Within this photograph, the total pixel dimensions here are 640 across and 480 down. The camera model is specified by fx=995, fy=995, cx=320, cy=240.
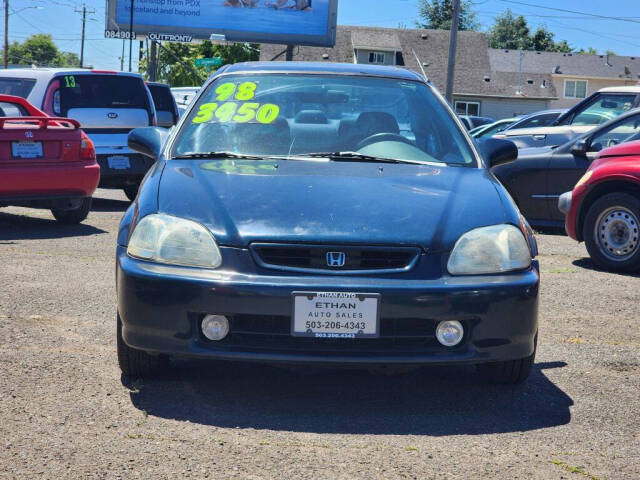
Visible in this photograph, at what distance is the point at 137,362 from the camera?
4406 millimetres

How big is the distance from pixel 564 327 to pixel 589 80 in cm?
7329

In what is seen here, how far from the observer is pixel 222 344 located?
405 centimetres

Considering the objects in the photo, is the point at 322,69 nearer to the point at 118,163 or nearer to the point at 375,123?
the point at 375,123

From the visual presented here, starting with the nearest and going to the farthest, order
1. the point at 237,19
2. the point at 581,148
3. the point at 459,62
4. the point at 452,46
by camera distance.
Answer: the point at 581,148 → the point at 452,46 → the point at 237,19 → the point at 459,62

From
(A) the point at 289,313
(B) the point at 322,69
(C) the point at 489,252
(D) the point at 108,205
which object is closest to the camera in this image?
(A) the point at 289,313

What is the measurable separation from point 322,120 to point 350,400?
5.36 feet

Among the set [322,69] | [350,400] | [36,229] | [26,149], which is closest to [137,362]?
[350,400]

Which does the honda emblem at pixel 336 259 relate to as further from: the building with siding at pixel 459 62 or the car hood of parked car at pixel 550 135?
the building with siding at pixel 459 62

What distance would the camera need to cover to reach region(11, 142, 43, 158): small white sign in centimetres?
979

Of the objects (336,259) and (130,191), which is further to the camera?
(130,191)

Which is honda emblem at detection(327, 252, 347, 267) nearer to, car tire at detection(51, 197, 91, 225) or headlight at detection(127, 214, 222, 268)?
headlight at detection(127, 214, 222, 268)

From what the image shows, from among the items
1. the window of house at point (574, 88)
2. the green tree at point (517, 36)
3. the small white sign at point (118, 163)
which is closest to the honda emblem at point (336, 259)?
the small white sign at point (118, 163)

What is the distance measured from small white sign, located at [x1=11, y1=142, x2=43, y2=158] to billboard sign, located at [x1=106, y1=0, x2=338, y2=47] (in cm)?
2831

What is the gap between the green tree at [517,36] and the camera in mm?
105812
